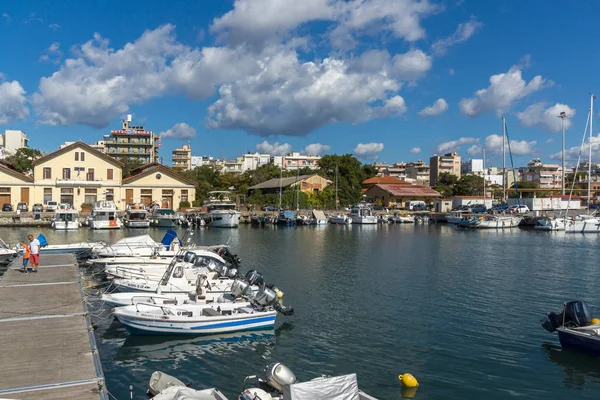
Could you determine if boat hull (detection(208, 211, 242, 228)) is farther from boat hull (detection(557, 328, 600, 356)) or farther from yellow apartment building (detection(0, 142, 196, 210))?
boat hull (detection(557, 328, 600, 356))

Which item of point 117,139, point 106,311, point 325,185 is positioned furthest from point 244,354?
point 117,139

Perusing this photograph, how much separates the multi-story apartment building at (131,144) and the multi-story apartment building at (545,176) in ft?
347

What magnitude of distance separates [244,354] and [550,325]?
1043cm

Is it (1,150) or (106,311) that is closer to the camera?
(106,311)

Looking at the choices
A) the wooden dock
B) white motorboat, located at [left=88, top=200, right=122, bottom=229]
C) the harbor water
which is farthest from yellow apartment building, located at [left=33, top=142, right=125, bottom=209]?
the wooden dock

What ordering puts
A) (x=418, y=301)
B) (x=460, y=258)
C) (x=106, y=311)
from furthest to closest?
(x=460, y=258), (x=418, y=301), (x=106, y=311)

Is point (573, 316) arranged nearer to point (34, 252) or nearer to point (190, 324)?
point (190, 324)

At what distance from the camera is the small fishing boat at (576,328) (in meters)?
15.5

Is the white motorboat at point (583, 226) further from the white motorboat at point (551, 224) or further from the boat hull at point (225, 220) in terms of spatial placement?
the boat hull at point (225, 220)

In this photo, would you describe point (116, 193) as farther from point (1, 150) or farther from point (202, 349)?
point (202, 349)

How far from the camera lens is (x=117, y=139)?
11125cm

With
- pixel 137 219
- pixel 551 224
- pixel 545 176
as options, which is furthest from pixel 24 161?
pixel 545 176

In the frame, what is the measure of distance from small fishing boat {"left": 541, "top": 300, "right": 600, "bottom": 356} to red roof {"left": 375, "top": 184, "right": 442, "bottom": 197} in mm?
82569

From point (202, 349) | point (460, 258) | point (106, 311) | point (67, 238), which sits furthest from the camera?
point (67, 238)
